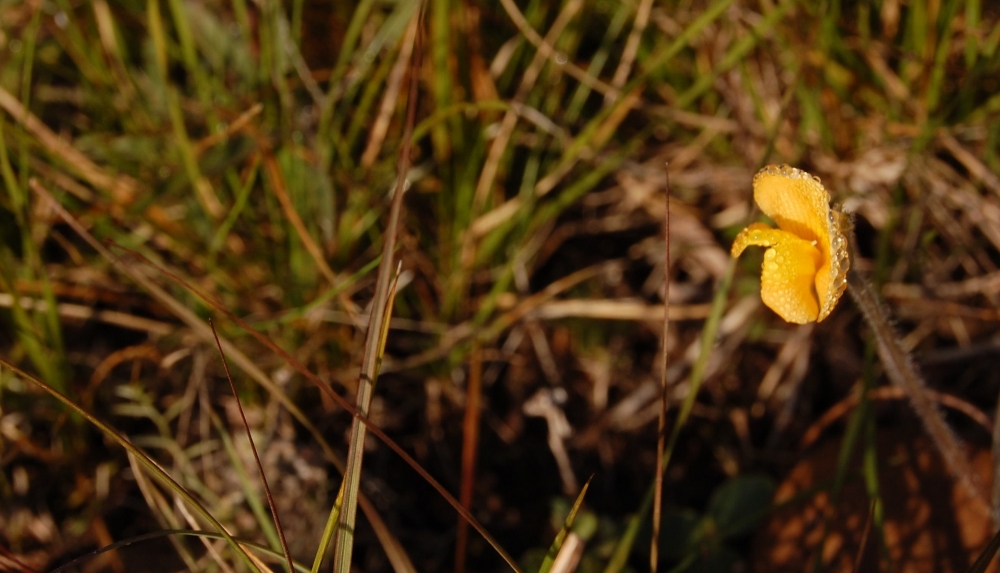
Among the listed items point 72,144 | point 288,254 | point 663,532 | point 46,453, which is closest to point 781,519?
point 663,532

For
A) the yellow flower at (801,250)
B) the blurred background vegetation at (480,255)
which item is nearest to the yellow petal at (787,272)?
the yellow flower at (801,250)

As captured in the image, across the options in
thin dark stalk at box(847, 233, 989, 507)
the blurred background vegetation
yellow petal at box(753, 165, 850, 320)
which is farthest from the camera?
the blurred background vegetation

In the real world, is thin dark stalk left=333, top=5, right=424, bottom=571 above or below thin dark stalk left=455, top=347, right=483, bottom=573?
above

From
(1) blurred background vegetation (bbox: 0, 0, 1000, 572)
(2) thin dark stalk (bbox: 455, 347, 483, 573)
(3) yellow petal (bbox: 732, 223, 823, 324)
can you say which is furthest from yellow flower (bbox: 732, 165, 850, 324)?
(2) thin dark stalk (bbox: 455, 347, 483, 573)

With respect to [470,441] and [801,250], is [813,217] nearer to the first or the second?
[801,250]

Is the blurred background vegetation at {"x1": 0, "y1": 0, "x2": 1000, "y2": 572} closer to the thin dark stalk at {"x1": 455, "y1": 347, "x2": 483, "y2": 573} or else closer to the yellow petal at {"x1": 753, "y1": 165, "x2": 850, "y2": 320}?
the thin dark stalk at {"x1": 455, "y1": 347, "x2": 483, "y2": 573}

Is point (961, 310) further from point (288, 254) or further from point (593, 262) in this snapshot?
point (288, 254)
